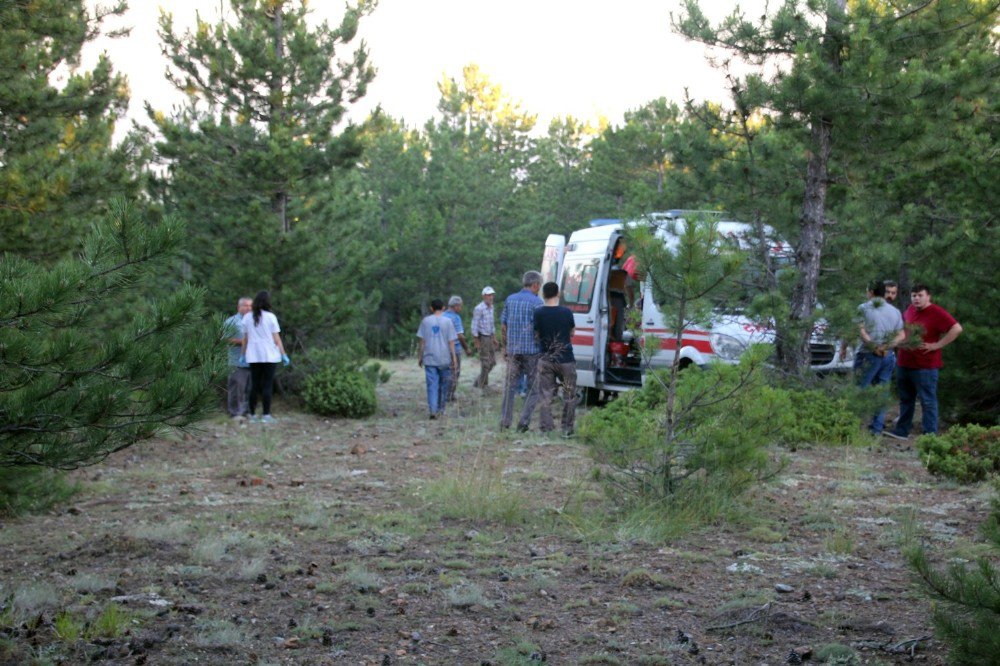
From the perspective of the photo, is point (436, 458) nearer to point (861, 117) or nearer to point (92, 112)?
point (92, 112)

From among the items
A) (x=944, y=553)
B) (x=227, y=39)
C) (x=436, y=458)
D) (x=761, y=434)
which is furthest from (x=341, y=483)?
(x=227, y=39)

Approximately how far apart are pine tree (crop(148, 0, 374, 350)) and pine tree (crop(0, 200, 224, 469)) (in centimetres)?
1034

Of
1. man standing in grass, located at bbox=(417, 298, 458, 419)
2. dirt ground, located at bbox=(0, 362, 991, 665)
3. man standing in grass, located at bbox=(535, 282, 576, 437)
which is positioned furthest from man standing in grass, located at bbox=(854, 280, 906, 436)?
man standing in grass, located at bbox=(417, 298, 458, 419)

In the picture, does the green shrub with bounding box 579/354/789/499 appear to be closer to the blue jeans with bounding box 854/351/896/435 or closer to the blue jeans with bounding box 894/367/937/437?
the blue jeans with bounding box 894/367/937/437

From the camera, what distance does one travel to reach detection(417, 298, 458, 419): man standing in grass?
13352mm

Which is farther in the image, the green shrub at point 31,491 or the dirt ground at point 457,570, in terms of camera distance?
the green shrub at point 31,491

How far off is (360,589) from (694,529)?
2.53 meters

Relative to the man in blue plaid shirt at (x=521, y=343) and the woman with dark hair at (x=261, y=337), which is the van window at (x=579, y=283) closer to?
the man in blue plaid shirt at (x=521, y=343)

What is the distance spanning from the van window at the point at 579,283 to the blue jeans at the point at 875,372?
3.83 meters

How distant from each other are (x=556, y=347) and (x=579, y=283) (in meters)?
4.26

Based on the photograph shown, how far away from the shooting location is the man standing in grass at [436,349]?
526 inches

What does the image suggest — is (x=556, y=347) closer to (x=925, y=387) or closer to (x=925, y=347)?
(x=925, y=347)

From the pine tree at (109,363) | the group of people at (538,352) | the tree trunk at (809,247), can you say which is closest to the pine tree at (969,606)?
the pine tree at (109,363)

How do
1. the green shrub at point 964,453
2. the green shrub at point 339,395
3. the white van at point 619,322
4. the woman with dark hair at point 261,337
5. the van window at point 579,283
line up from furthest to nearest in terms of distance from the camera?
1. the van window at point 579,283
2. the green shrub at point 339,395
3. the woman with dark hair at point 261,337
4. the white van at point 619,322
5. the green shrub at point 964,453
